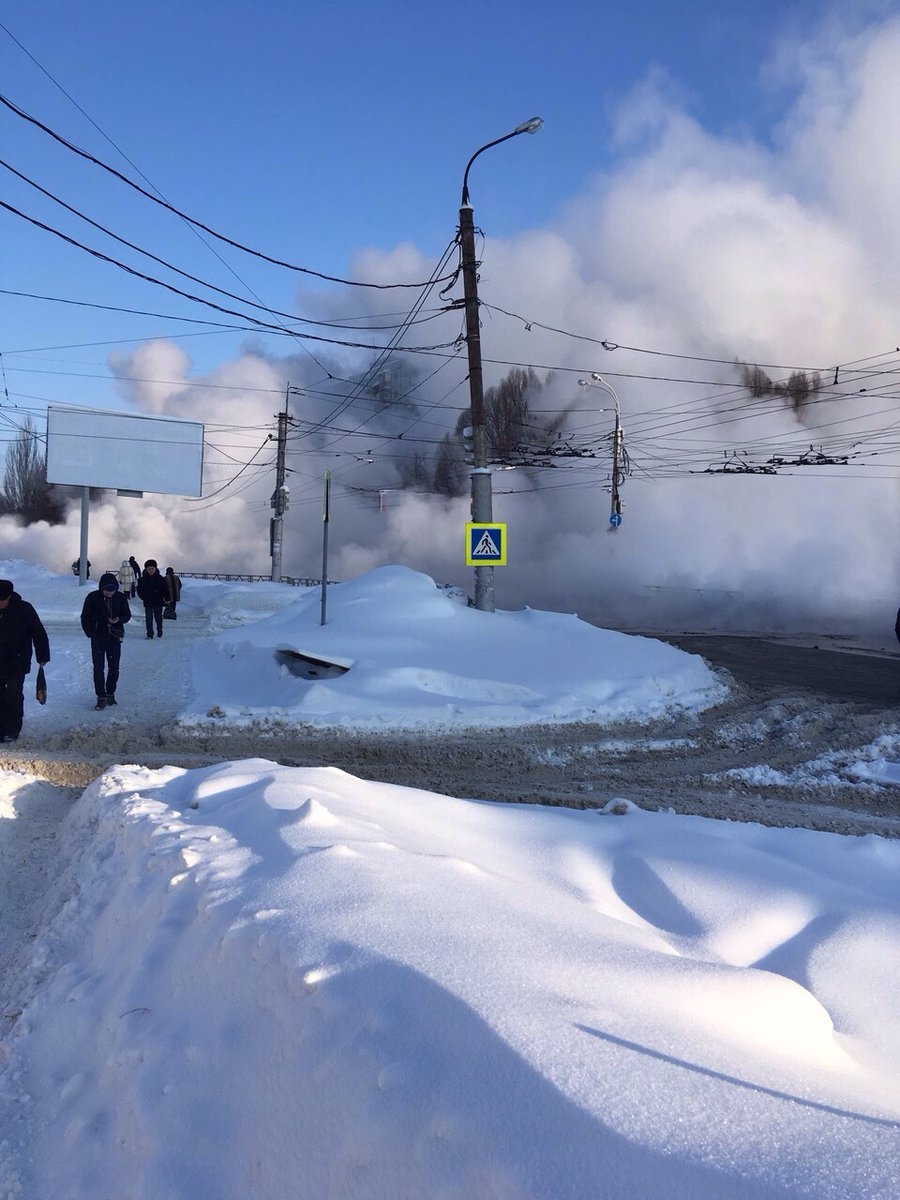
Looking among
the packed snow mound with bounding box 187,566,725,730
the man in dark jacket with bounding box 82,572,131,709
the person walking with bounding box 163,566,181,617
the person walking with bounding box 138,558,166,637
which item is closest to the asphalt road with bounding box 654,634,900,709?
the packed snow mound with bounding box 187,566,725,730

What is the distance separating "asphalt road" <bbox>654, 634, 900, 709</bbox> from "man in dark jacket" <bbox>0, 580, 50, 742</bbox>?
410 inches

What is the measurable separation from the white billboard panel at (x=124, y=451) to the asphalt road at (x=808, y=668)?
73.3 feet

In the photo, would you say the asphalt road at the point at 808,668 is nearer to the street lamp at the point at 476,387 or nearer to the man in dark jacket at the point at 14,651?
the street lamp at the point at 476,387

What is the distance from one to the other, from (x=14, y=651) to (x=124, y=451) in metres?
28.4

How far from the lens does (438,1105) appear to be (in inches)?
73.4

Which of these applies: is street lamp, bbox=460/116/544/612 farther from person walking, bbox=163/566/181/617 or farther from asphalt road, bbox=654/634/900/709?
person walking, bbox=163/566/181/617

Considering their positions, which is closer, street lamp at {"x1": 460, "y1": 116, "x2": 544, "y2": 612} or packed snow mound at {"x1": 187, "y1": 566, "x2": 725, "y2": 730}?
packed snow mound at {"x1": 187, "y1": 566, "x2": 725, "y2": 730}

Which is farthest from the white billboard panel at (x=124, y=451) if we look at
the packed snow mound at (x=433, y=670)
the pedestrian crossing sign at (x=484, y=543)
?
the pedestrian crossing sign at (x=484, y=543)

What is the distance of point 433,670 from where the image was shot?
12.1 metres

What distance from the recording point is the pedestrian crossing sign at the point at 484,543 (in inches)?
562

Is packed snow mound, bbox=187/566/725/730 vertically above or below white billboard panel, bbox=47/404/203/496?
below

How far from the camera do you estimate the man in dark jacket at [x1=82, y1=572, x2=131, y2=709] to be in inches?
424

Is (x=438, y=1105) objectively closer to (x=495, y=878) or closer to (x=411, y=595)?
(x=495, y=878)

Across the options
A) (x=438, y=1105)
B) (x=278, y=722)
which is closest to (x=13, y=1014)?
(x=438, y=1105)
